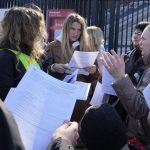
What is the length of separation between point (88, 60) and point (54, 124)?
168 cm

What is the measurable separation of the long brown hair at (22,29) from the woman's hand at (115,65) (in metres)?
0.47

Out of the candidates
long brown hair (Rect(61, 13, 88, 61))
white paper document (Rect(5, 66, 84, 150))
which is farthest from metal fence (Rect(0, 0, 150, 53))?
white paper document (Rect(5, 66, 84, 150))

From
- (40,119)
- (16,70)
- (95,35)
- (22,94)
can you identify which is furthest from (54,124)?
(95,35)

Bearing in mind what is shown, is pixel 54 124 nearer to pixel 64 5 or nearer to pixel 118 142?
pixel 118 142

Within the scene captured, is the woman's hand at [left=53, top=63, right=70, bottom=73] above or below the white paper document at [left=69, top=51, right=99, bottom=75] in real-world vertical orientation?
below

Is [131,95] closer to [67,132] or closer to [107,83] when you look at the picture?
[107,83]

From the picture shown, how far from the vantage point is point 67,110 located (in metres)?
2.01

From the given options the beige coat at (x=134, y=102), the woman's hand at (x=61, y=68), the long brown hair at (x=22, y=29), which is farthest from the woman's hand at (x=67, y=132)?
the woman's hand at (x=61, y=68)

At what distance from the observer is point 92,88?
3.76 metres

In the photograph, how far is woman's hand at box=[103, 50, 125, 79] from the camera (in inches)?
101

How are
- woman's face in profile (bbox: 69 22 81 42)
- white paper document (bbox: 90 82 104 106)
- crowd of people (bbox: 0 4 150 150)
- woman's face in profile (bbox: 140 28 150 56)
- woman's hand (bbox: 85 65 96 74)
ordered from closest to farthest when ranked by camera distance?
crowd of people (bbox: 0 4 150 150)
woman's face in profile (bbox: 140 28 150 56)
white paper document (bbox: 90 82 104 106)
woman's hand (bbox: 85 65 96 74)
woman's face in profile (bbox: 69 22 81 42)

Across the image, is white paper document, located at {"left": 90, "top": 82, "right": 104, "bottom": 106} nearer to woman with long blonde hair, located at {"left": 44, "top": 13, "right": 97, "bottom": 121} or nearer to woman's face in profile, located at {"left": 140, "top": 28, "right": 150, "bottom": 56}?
woman's face in profile, located at {"left": 140, "top": 28, "right": 150, "bottom": 56}

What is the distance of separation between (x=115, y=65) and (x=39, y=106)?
2.43 feet

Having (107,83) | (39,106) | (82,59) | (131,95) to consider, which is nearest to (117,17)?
(82,59)
